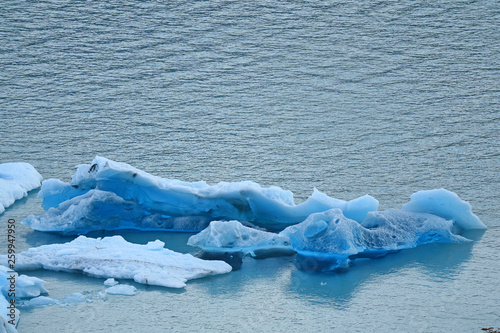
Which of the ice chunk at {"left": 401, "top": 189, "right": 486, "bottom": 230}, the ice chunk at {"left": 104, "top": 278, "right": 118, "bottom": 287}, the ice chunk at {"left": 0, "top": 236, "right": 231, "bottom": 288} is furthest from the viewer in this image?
the ice chunk at {"left": 401, "top": 189, "right": 486, "bottom": 230}

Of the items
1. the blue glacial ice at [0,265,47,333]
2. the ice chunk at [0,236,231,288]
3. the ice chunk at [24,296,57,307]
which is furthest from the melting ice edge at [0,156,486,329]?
the ice chunk at [24,296,57,307]

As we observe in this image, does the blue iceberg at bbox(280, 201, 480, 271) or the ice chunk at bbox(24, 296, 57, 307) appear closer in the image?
the ice chunk at bbox(24, 296, 57, 307)

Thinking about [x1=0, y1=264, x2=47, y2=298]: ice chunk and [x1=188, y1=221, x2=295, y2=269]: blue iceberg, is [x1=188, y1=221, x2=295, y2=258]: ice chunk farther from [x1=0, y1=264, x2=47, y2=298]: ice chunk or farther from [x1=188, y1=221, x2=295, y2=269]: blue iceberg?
[x1=0, y1=264, x2=47, y2=298]: ice chunk

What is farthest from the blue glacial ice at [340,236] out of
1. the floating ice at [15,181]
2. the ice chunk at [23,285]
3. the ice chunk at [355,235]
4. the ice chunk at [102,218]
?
the floating ice at [15,181]

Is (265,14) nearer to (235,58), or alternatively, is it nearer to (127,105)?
(235,58)

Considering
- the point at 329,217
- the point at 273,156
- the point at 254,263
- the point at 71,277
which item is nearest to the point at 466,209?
the point at 329,217

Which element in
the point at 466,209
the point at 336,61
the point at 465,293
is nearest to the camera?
the point at 465,293
